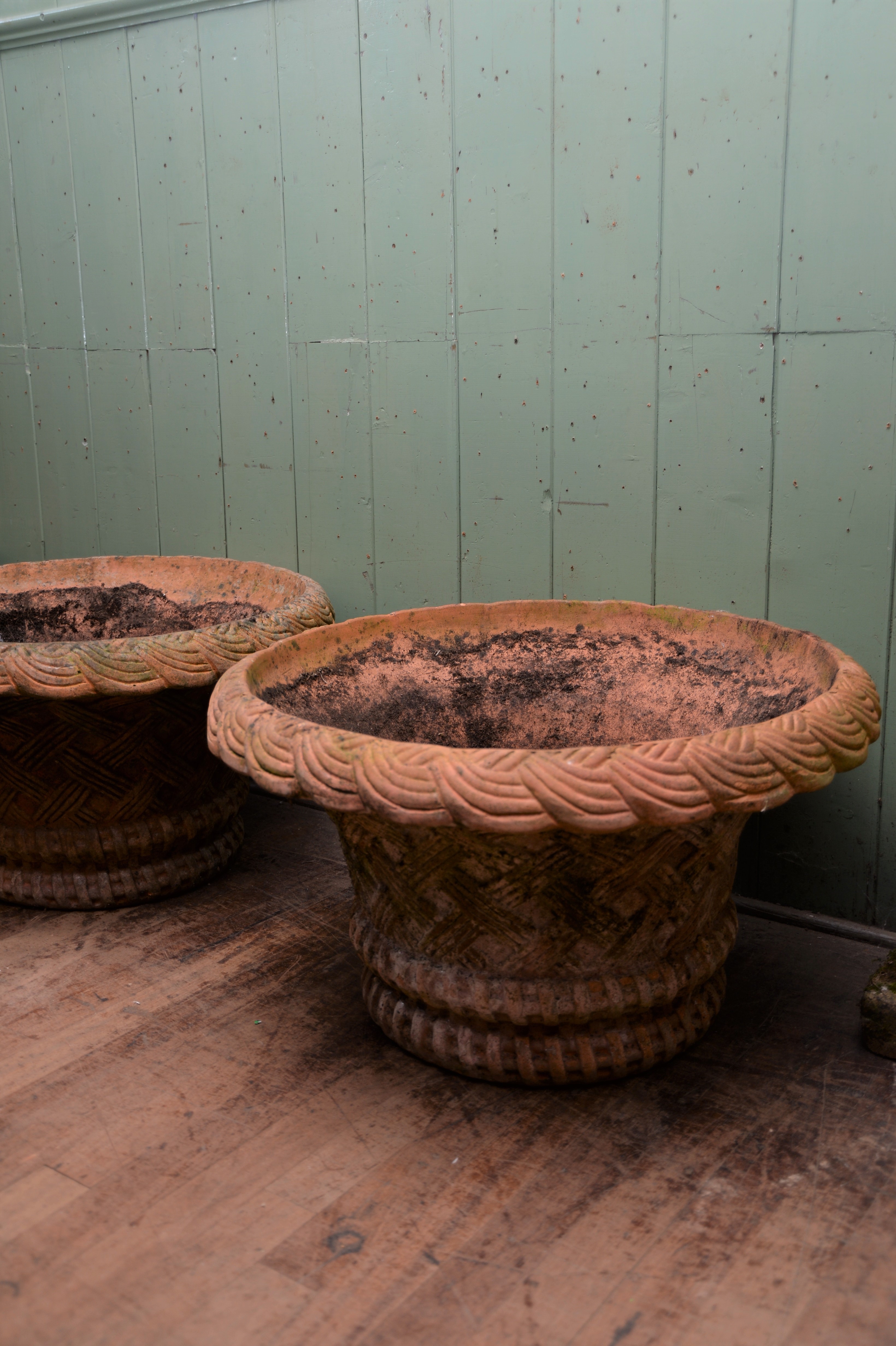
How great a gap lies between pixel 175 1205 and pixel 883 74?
2077 mm

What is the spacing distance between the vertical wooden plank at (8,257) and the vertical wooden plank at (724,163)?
1.95 m

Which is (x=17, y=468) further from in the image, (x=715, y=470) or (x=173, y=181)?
(x=715, y=470)

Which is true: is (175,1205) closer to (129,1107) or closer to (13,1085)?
(129,1107)

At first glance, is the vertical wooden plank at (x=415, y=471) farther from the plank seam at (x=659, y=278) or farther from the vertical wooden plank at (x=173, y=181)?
the vertical wooden plank at (x=173, y=181)

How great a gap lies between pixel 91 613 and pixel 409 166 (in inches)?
51.8

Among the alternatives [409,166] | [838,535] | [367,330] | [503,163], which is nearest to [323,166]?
[409,166]

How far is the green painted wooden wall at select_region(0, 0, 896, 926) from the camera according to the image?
1943 millimetres

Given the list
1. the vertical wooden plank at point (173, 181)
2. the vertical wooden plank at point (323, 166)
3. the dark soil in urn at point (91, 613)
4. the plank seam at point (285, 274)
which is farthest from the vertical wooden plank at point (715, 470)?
the vertical wooden plank at point (173, 181)

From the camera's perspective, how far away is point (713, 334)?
2047mm

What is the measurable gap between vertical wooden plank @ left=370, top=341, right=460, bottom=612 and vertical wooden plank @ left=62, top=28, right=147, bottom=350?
0.82 meters

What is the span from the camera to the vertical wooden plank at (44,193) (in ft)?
9.48

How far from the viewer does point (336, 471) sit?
261 cm

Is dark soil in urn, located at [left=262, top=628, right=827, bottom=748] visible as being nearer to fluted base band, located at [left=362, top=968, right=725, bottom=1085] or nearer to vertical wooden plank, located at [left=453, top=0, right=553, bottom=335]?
fluted base band, located at [left=362, top=968, right=725, bottom=1085]

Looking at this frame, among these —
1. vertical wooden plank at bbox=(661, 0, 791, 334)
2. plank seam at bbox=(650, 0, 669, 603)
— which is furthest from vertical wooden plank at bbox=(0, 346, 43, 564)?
vertical wooden plank at bbox=(661, 0, 791, 334)
